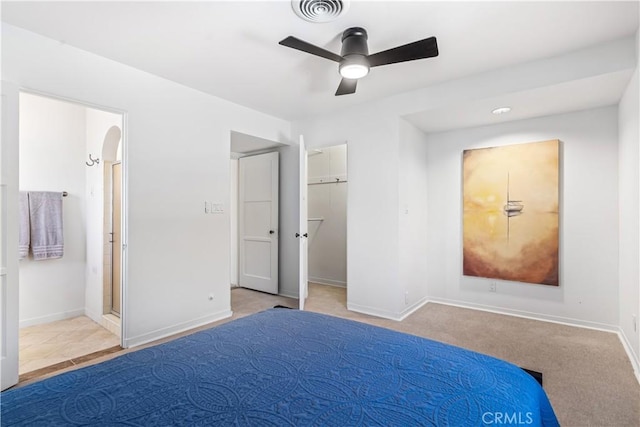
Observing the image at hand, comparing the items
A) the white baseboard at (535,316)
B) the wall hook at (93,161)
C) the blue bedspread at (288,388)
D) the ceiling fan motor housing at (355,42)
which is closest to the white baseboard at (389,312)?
the white baseboard at (535,316)

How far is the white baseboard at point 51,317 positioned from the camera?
337 centimetres

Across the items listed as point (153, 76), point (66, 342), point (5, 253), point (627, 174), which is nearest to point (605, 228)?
point (627, 174)

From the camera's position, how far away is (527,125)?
3.64m

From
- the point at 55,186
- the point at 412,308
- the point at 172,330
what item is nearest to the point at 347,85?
the point at 412,308

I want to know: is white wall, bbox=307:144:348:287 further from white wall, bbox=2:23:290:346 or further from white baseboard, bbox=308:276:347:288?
white wall, bbox=2:23:290:346

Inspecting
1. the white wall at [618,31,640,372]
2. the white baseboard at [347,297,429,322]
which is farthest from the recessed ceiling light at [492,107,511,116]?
the white baseboard at [347,297,429,322]

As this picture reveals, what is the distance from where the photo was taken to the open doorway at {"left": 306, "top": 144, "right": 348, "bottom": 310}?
533cm

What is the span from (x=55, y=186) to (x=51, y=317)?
1458 millimetres

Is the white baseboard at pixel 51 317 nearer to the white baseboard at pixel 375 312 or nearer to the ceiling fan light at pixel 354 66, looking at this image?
the white baseboard at pixel 375 312

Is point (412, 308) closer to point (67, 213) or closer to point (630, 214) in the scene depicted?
point (630, 214)

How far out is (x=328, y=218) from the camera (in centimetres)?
552

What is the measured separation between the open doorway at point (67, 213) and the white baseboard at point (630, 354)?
4.32m

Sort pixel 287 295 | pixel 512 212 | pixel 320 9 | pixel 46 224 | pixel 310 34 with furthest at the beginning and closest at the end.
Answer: pixel 287 295, pixel 512 212, pixel 46 224, pixel 310 34, pixel 320 9

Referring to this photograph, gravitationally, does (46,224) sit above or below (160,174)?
below
